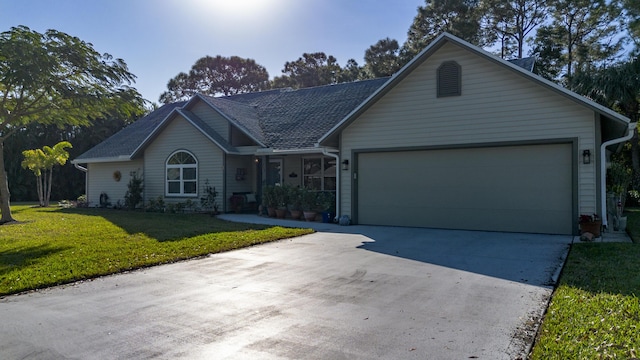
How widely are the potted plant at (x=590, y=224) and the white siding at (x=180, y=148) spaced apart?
11.9 meters

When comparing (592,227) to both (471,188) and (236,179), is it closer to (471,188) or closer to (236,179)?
(471,188)

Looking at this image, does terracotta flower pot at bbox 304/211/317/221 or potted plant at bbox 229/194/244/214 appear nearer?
terracotta flower pot at bbox 304/211/317/221

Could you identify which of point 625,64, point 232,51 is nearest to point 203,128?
point 625,64

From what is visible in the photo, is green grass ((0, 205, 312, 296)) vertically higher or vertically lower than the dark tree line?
lower

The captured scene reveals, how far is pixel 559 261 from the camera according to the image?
24.5 ft

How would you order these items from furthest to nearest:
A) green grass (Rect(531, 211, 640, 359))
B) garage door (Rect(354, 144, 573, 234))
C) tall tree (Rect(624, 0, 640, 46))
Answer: tall tree (Rect(624, 0, 640, 46)) → garage door (Rect(354, 144, 573, 234)) → green grass (Rect(531, 211, 640, 359))

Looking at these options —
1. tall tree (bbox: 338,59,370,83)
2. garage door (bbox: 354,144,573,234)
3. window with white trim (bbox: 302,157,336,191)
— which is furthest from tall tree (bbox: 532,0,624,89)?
garage door (bbox: 354,144,573,234)

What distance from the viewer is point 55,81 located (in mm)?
12703

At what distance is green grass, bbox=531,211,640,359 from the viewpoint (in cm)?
368

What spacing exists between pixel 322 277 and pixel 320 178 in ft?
34.4

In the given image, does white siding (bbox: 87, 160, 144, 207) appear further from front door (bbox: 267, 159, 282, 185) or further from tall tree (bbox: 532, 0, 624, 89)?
tall tree (bbox: 532, 0, 624, 89)

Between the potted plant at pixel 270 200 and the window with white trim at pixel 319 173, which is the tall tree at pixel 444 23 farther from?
the potted plant at pixel 270 200

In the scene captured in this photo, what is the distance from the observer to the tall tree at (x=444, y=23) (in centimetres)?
2850

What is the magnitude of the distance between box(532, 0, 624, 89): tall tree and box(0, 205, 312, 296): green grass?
22.1 m
